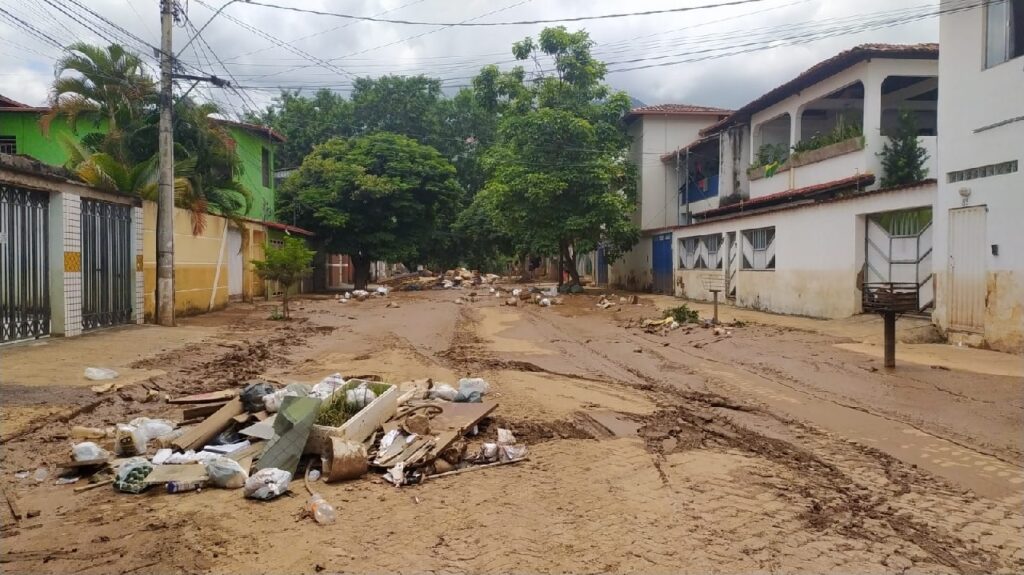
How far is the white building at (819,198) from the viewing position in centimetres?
1432

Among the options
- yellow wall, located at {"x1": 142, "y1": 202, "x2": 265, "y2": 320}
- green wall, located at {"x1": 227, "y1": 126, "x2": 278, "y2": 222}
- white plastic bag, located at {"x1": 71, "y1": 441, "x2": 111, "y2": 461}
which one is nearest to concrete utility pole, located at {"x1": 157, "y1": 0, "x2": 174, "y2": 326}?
yellow wall, located at {"x1": 142, "y1": 202, "x2": 265, "y2": 320}

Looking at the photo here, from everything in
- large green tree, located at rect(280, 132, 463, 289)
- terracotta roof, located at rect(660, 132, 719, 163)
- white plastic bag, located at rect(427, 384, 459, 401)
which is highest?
terracotta roof, located at rect(660, 132, 719, 163)

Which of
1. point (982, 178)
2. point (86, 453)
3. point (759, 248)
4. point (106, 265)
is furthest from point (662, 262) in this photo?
point (86, 453)

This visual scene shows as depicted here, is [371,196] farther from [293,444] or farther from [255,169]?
[293,444]

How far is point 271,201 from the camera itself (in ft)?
101

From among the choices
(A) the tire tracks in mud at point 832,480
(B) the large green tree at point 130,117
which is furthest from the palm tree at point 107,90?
(A) the tire tracks in mud at point 832,480

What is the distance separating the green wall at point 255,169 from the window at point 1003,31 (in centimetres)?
2408

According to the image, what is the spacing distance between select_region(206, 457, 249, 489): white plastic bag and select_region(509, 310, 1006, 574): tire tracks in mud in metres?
3.09

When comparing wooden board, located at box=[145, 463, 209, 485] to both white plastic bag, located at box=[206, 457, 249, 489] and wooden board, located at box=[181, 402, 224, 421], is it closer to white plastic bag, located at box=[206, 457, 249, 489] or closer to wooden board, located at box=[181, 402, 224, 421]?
white plastic bag, located at box=[206, 457, 249, 489]

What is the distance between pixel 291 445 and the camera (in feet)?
16.8

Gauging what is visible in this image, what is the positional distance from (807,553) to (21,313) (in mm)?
11354

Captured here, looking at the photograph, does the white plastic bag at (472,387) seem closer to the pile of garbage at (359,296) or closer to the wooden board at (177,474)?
the wooden board at (177,474)

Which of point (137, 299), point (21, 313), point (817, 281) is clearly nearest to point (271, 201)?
point (137, 299)

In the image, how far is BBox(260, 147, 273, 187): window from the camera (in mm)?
29812
